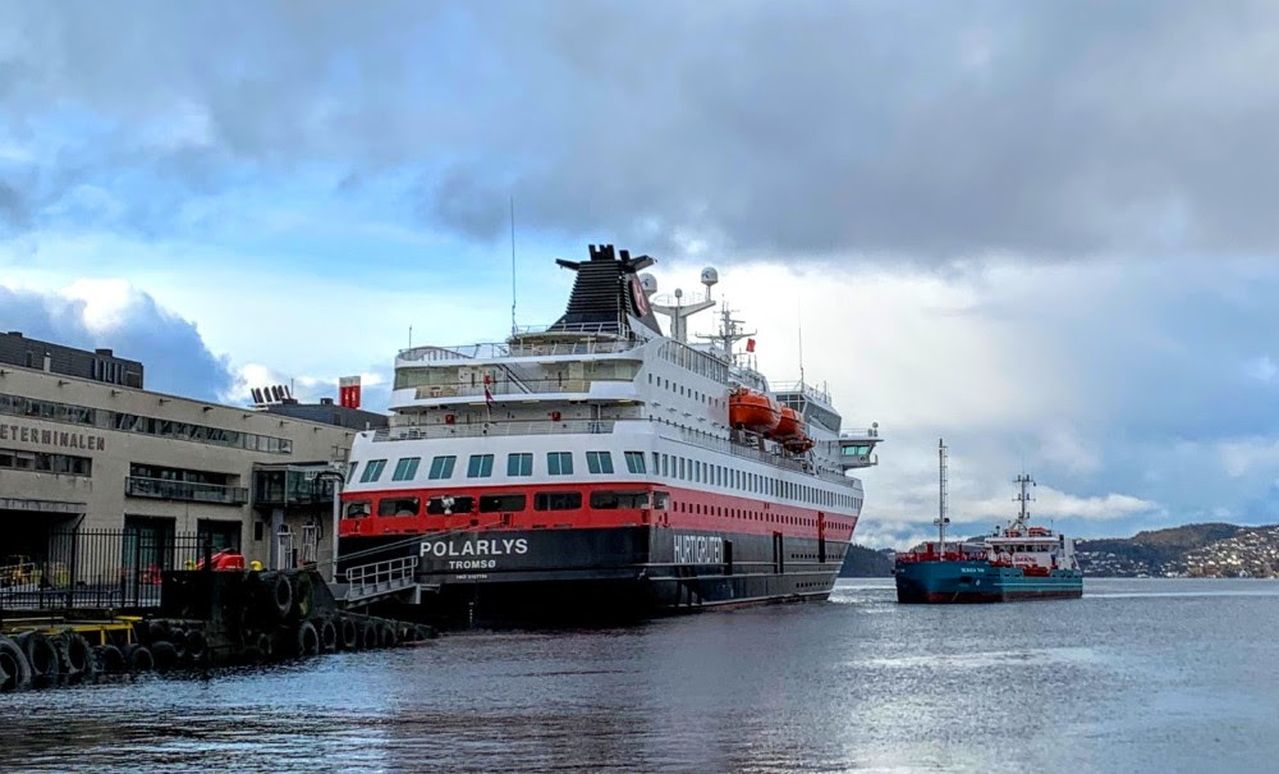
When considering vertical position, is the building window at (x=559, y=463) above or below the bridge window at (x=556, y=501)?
above

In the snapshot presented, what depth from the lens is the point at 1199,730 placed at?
933 inches

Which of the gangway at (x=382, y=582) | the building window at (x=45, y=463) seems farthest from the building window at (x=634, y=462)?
the building window at (x=45, y=463)

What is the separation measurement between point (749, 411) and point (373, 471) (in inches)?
895

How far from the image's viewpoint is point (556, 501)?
48750 millimetres

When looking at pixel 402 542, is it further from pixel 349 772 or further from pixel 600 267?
pixel 349 772

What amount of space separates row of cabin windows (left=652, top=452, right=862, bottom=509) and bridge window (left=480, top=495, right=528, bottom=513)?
484cm

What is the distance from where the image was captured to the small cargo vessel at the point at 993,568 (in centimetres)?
8050

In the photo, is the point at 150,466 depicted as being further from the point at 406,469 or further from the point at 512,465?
the point at 512,465

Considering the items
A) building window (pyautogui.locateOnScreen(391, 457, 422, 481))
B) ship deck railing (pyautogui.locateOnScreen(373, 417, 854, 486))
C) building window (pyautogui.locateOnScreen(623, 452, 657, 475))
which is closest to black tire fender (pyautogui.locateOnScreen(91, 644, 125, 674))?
building window (pyautogui.locateOnScreen(391, 457, 422, 481))

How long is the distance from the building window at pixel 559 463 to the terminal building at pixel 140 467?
1065 cm

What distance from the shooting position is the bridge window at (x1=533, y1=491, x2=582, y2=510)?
48.6m

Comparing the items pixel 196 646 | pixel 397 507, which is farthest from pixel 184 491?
pixel 196 646

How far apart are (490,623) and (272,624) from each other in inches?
476

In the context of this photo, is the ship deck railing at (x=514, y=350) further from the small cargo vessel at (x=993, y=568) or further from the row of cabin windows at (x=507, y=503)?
the small cargo vessel at (x=993, y=568)
